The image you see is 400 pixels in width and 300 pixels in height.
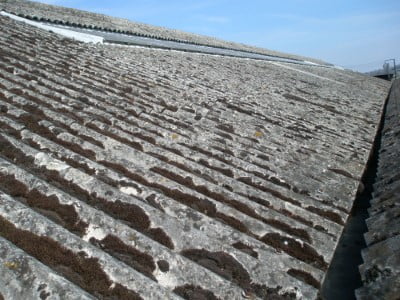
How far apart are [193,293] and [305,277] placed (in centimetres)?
77

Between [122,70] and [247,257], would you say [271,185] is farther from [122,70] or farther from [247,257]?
[122,70]

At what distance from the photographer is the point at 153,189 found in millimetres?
2670

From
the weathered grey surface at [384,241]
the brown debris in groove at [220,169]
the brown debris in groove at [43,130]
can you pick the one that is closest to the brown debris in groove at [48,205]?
the brown debris in groove at [43,130]

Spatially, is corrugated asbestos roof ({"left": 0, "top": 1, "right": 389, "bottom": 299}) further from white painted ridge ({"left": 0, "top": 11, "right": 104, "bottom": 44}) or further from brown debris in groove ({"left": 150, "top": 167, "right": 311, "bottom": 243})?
white painted ridge ({"left": 0, "top": 11, "right": 104, "bottom": 44})

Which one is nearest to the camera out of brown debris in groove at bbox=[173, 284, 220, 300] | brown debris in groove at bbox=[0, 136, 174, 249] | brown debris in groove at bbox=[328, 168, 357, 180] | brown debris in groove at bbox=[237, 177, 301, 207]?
brown debris in groove at bbox=[173, 284, 220, 300]

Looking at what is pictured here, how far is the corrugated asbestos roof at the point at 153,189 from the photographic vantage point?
1.88 m

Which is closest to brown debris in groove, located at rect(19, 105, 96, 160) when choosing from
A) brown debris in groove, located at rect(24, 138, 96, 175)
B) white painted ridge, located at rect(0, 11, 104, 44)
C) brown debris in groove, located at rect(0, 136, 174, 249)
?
brown debris in groove, located at rect(24, 138, 96, 175)

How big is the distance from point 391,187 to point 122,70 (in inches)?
168

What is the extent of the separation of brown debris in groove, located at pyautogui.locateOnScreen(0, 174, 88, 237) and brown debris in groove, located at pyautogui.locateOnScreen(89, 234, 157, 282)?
0.15 m

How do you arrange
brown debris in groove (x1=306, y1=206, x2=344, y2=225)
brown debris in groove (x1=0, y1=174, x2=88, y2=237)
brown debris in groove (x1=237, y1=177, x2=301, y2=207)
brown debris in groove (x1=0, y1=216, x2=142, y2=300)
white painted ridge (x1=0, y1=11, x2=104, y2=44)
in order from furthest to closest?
white painted ridge (x1=0, y1=11, x2=104, y2=44), brown debris in groove (x1=237, y1=177, x2=301, y2=207), brown debris in groove (x1=306, y1=206, x2=344, y2=225), brown debris in groove (x1=0, y1=174, x2=88, y2=237), brown debris in groove (x1=0, y1=216, x2=142, y2=300)

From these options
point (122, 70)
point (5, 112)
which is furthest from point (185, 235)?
point (122, 70)

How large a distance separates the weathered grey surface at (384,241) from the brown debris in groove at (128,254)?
1.23 metres

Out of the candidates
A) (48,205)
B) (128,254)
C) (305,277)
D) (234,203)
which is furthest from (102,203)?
(305,277)

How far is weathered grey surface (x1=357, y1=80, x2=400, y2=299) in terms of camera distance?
6.62 ft
